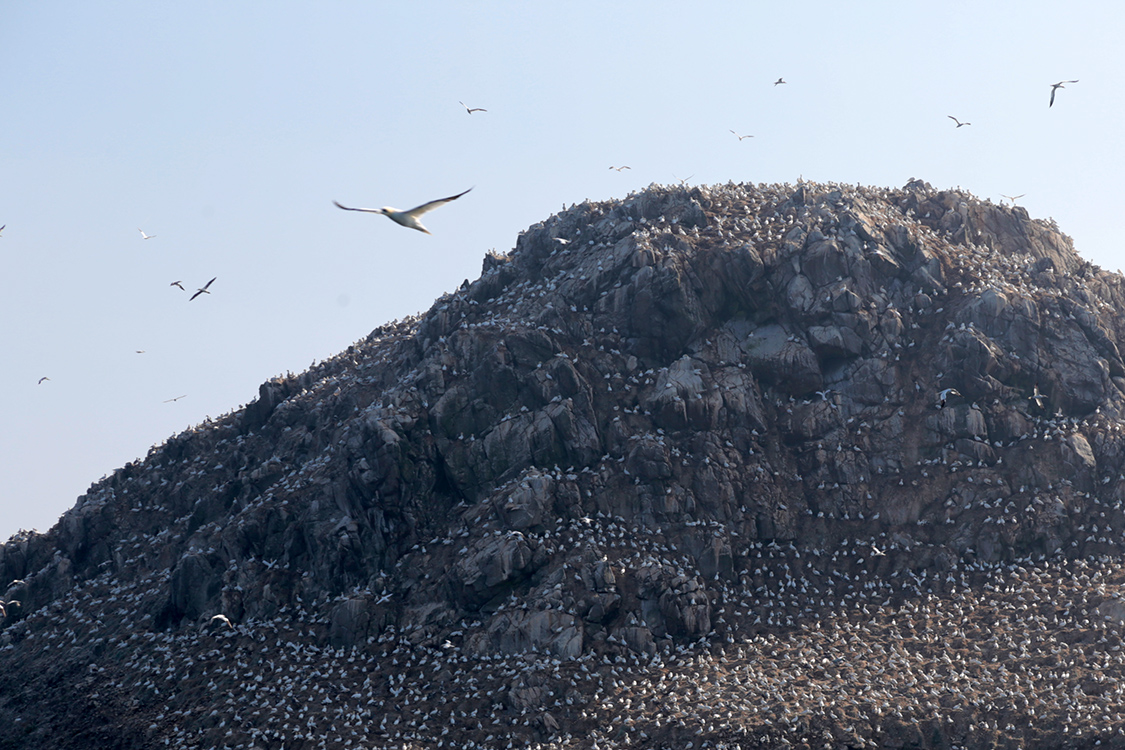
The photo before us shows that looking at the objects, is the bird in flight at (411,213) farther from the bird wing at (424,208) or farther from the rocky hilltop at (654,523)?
the rocky hilltop at (654,523)

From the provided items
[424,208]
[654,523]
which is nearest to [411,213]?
[424,208]

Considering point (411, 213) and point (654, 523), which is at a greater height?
point (411, 213)

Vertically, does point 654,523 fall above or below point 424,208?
below

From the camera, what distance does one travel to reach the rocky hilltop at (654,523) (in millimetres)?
61156

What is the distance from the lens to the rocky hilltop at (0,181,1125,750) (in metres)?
61.2

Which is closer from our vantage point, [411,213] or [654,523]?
[411,213]

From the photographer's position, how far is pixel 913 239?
88438mm

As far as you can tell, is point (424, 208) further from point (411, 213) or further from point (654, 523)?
point (654, 523)

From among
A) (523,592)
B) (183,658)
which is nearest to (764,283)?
(523,592)

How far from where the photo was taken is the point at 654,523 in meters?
72.8

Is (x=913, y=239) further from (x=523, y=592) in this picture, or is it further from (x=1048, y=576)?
(x=523, y=592)

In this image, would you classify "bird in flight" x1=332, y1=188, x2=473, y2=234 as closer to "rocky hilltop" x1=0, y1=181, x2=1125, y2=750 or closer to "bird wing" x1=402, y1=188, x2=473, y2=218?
"bird wing" x1=402, y1=188, x2=473, y2=218

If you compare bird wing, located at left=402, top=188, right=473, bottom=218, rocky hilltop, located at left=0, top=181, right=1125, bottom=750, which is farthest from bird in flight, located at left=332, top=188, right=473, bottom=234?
rocky hilltop, located at left=0, top=181, right=1125, bottom=750

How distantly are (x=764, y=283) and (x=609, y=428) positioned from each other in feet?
60.7
